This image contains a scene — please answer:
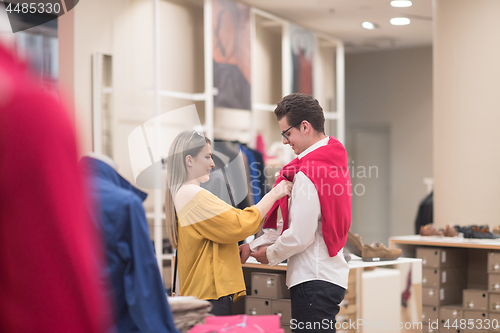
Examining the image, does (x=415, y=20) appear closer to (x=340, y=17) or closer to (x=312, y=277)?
(x=340, y=17)

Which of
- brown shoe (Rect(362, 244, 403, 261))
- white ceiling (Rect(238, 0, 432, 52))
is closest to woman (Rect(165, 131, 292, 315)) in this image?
brown shoe (Rect(362, 244, 403, 261))

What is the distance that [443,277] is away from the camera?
3.61 metres

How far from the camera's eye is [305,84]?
6.77 meters

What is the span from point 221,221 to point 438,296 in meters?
2.35

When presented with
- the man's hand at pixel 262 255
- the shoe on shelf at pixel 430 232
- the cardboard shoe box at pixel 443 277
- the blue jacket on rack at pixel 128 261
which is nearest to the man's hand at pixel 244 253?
the man's hand at pixel 262 255

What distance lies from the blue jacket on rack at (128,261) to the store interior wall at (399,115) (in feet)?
26.1

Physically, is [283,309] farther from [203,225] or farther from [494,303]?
[494,303]

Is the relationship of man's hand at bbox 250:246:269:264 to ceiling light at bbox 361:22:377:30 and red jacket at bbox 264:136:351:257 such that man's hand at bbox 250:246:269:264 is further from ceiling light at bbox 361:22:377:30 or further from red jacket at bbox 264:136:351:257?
ceiling light at bbox 361:22:377:30

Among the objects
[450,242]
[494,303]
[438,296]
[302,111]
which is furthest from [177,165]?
[494,303]

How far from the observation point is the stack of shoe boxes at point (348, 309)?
2918 mm

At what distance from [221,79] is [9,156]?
498cm

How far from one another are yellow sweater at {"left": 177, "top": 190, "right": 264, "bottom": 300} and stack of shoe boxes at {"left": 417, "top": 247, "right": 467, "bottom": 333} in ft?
6.83

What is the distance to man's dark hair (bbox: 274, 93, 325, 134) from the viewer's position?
1894 mm

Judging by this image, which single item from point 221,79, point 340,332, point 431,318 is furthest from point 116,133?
point 431,318
